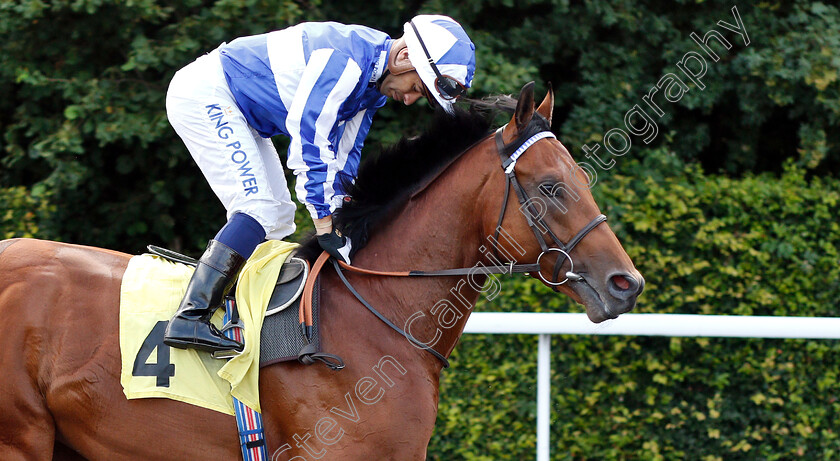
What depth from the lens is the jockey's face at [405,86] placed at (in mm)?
3057

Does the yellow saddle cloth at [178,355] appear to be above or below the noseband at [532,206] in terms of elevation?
below

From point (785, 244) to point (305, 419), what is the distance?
3.34m

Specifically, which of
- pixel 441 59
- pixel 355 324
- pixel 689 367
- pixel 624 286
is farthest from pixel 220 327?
pixel 689 367

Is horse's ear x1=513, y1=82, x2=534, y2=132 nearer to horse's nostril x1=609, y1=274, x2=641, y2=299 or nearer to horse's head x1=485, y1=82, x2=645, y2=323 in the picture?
horse's head x1=485, y1=82, x2=645, y2=323

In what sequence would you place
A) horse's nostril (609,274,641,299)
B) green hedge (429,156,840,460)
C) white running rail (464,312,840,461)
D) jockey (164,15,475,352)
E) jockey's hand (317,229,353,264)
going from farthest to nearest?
1. green hedge (429,156,840,460)
2. white running rail (464,312,840,461)
3. jockey's hand (317,229,353,264)
4. jockey (164,15,475,352)
5. horse's nostril (609,274,641,299)

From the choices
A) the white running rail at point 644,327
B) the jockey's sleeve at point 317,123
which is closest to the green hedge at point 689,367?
the white running rail at point 644,327

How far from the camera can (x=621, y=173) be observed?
5730 mm

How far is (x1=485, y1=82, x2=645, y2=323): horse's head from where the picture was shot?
2705mm

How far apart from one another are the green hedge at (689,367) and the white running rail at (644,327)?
1.80ft

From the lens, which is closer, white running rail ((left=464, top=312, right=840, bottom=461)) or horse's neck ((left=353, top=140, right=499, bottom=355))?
horse's neck ((left=353, top=140, right=499, bottom=355))

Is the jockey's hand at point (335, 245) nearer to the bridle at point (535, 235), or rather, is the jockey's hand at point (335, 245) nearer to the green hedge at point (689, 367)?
the bridle at point (535, 235)

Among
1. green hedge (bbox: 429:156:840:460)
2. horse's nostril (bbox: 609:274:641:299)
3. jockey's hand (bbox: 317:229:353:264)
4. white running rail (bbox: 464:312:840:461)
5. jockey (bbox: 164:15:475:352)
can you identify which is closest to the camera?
horse's nostril (bbox: 609:274:641:299)

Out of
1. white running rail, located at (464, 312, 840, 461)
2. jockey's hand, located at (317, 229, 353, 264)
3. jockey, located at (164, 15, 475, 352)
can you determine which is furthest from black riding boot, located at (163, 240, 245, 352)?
white running rail, located at (464, 312, 840, 461)

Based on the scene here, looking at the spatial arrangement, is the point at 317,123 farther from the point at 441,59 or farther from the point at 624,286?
the point at 624,286
